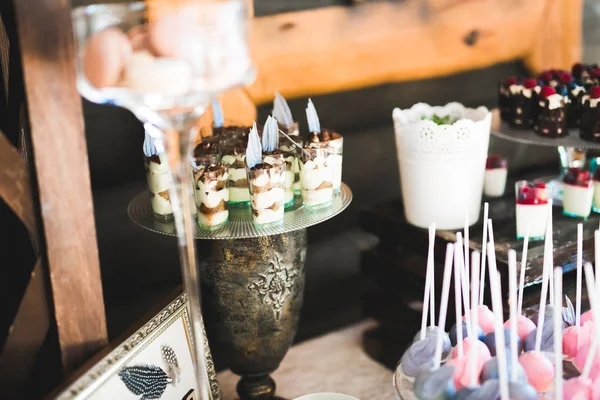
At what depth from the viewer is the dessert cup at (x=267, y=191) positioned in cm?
121

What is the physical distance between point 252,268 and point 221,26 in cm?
55

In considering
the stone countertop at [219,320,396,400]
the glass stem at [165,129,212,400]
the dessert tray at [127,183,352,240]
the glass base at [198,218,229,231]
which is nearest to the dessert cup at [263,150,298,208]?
the dessert tray at [127,183,352,240]

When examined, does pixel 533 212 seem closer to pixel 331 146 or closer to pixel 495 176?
pixel 495 176

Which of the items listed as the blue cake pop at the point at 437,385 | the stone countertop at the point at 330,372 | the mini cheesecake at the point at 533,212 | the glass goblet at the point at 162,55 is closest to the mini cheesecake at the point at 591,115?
the mini cheesecake at the point at 533,212

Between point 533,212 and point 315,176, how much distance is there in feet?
1.72

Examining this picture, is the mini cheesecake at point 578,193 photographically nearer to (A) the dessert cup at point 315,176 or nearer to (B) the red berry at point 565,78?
(B) the red berry at point 565,78

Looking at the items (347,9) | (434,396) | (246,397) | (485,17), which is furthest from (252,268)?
(485,17)

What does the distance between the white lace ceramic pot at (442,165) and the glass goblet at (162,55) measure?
61cm

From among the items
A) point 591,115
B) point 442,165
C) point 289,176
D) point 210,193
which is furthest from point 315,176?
point 591,115

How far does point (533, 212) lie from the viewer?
1.49 m

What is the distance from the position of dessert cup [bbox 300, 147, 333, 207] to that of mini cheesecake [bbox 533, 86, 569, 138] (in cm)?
64

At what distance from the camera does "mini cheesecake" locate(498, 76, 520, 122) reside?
1724 millimetres

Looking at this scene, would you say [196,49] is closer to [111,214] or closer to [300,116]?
[111,214]

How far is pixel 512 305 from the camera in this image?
95cm
